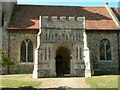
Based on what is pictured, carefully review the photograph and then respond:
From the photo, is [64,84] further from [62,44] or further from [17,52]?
[17,52]

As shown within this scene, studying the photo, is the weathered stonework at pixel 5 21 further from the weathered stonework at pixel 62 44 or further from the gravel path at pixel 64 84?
the gravel path at pixel 64 84

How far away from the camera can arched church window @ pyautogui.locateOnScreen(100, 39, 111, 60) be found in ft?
87.4

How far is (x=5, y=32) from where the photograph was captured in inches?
1003

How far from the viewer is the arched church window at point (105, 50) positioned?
87.4ft

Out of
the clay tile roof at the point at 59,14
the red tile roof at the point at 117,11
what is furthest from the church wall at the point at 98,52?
the red tile roof at the point at 117,11

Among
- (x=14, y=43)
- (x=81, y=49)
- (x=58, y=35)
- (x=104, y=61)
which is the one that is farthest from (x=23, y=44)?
(x=104, y=61)

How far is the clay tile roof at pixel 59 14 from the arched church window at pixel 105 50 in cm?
158

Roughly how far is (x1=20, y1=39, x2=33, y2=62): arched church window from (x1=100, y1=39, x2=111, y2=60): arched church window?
7.82 m

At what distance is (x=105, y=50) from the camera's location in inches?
1050

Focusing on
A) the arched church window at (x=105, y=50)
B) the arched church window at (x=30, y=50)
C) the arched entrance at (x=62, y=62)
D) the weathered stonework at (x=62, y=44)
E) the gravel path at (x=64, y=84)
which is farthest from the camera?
the arched church window at (x=105, y=50)

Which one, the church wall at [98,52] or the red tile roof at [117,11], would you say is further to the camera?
the red tile roof at [117,11]

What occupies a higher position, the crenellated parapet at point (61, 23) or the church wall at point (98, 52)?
the crenellated parapet at point (61, 23)

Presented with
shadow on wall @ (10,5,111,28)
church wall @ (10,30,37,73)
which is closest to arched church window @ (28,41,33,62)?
church wall @ (10,30,37,73)

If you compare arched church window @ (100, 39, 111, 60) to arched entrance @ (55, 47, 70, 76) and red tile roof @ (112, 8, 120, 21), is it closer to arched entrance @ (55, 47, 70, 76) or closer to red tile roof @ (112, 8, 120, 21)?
arched entrance @ (55, 47, 70, 76)
